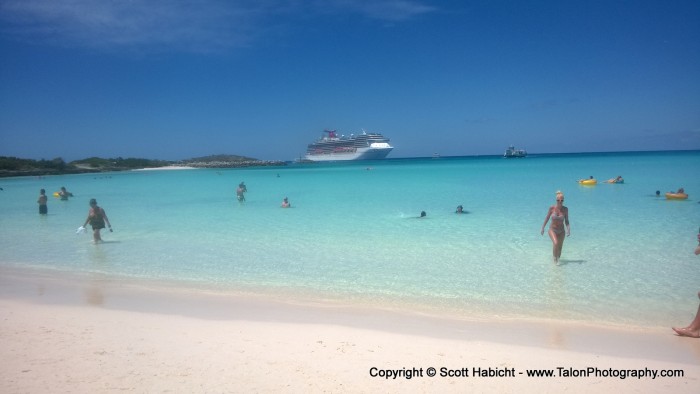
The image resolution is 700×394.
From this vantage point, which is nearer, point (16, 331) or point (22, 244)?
point (16, 331)

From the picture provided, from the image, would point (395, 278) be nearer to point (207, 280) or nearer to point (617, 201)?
point (207, 280)

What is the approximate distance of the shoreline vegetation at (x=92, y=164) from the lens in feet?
175

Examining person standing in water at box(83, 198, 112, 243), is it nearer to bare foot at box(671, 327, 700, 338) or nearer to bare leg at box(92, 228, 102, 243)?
bare leg at box(92, 228, 102, 243)

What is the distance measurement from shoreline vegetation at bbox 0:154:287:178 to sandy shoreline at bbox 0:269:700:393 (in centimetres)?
5909

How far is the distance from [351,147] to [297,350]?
9737cm

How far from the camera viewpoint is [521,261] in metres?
8.14

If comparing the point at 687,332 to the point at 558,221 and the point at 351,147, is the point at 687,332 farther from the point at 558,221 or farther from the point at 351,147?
the point at 351,147

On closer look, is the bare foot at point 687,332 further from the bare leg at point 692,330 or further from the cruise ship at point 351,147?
the cruise ship at point 351,147

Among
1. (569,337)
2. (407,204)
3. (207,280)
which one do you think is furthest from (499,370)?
(407,204)

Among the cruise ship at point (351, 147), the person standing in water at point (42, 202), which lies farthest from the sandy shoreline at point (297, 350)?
the cruise ship at point (351, 147)

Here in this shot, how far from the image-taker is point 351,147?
101m

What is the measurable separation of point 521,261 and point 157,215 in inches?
559

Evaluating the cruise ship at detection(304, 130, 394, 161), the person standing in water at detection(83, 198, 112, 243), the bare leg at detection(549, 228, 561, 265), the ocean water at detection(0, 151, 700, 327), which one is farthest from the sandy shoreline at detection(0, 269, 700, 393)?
the cruise ship at detection(304, 130, 394, 161)

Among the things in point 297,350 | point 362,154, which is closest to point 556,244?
point 297,350
